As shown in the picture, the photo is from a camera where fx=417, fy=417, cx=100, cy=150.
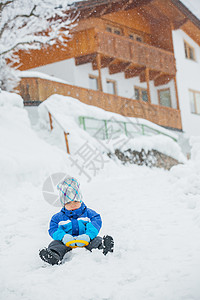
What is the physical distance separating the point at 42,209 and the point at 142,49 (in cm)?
1655

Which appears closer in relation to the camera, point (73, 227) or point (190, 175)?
point (73, 227)

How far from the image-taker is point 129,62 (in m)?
21.7

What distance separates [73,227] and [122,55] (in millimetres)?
17028

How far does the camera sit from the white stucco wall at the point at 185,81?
25672 millimetres

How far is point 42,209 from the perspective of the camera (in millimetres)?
7270

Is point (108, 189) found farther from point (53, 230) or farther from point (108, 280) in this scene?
point (108, 280)

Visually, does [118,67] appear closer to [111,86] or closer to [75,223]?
[111,86]

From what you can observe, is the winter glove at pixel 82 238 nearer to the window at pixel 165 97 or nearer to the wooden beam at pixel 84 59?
the wooden beam at pixel 84 59

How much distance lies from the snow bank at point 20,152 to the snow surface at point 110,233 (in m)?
0.03

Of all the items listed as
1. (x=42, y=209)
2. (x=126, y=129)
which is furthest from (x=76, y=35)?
(x=42, y=209)

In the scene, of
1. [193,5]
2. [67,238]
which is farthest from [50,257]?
[193,5]

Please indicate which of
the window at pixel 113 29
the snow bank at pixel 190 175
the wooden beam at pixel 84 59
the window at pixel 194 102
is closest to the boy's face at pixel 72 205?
the snow bank at pixel 190 175

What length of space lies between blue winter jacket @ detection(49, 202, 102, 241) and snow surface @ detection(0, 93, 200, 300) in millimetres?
247

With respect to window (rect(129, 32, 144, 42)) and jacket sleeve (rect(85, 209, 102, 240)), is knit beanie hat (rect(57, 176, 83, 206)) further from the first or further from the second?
window (rect(129, 32, 144, 42))
